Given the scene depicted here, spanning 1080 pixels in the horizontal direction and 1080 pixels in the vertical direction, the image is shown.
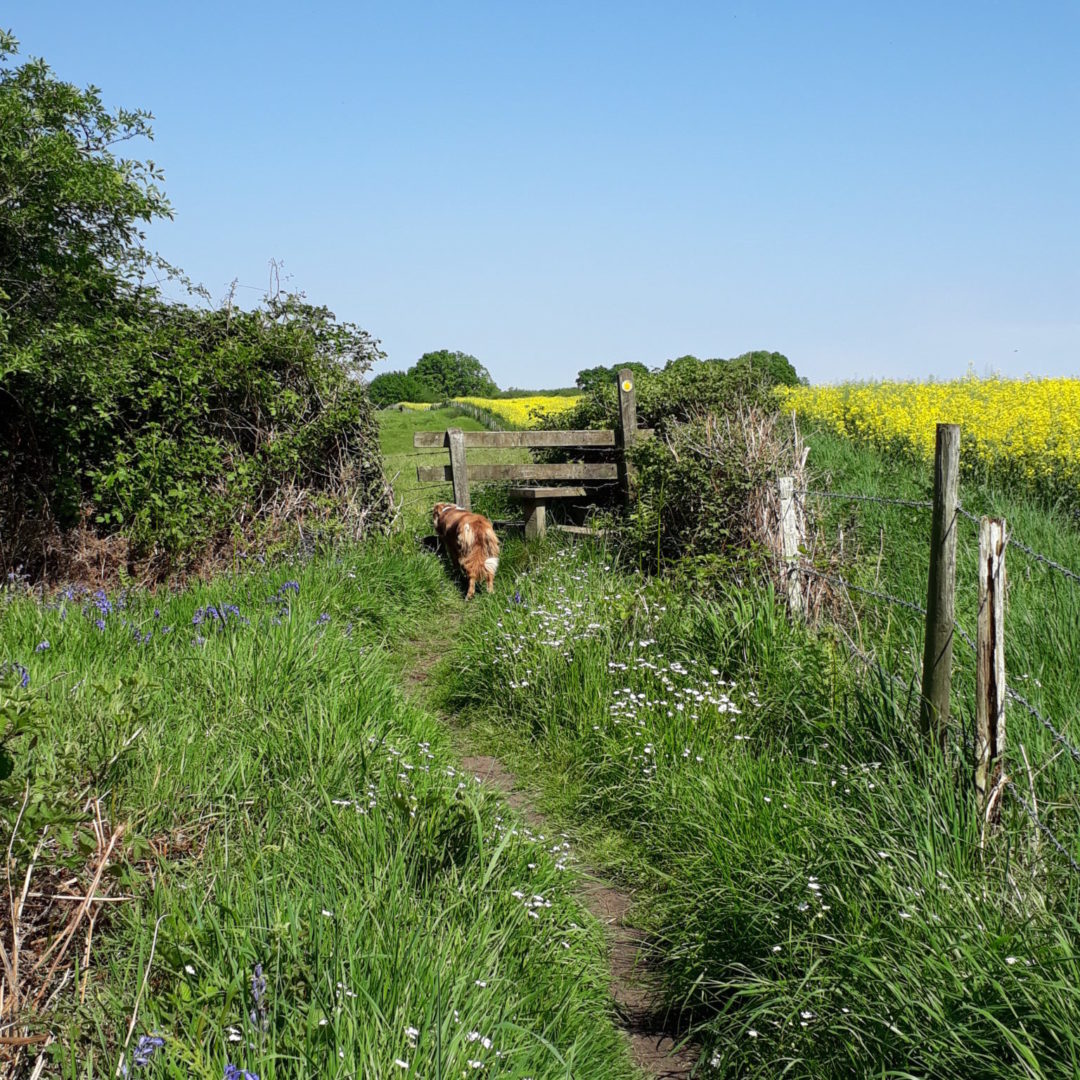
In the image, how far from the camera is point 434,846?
3912 millimetres

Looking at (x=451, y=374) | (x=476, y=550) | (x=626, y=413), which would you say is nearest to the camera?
(x=476, y=550)

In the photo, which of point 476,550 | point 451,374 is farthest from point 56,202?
point 451,374

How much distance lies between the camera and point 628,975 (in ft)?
13.4

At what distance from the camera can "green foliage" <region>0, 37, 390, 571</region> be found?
8820mm

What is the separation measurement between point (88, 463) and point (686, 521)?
20.6 ft

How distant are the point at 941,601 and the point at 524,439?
346 inches

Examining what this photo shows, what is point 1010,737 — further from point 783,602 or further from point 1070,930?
point 783,602

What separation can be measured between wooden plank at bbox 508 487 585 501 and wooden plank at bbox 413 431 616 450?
0.60 metres

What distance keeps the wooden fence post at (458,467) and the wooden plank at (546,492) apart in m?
0.63

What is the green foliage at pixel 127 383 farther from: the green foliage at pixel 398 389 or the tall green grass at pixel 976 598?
the green foliage at pixel 398 389

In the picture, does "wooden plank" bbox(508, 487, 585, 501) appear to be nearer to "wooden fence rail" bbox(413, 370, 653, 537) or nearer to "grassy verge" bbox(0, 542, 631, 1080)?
"wooden fence rail" bbox(413, 370, 653, 537)

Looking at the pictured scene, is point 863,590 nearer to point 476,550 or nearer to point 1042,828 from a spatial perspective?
point 1042,828

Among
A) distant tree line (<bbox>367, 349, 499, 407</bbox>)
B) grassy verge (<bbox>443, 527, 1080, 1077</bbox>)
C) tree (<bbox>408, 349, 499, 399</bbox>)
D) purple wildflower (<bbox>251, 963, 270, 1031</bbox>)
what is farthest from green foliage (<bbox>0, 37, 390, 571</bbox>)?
tree (<bbox>408, 349, 499, 399</bbox>)

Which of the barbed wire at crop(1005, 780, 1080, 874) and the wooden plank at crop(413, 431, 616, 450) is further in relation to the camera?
the wooden plank at crop(413, 431, 616, 450)
